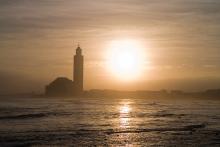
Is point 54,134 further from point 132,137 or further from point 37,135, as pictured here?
point 132,137

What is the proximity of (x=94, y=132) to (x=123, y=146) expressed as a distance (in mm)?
10837

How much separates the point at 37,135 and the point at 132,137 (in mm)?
9776

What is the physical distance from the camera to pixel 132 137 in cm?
4203

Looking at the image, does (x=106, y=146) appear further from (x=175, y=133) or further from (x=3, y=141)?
(x=175, y=133)

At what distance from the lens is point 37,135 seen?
4256 centimetres

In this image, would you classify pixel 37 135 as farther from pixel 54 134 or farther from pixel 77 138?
pixel 77 138

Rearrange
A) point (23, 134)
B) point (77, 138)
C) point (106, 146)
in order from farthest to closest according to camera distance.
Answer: point (23, 134) < point (77, 138) < point (106, 146)

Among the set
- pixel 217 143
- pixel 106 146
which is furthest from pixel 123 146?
pixel 217 143

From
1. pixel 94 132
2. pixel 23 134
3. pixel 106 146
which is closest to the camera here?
pixel 106 146

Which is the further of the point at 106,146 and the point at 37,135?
the point at 37,135

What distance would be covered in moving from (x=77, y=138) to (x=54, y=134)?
3.96 metres

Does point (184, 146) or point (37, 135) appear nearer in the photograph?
point (184, 146)

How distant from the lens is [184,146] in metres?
35.7

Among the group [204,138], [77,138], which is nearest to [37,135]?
[77,138]
